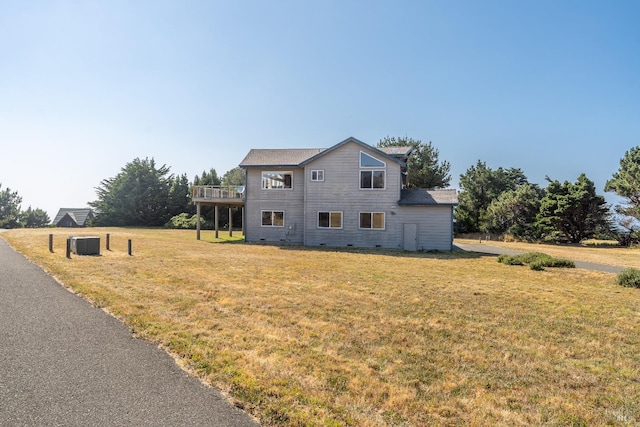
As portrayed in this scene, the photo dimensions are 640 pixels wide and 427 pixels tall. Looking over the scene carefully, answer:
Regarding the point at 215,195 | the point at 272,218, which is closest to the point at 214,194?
the point at 215,195

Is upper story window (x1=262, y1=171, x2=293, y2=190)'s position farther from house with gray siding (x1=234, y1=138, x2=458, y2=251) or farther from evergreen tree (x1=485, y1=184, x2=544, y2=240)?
evergreen tree (x1=485, y1=184, x2=544, y2=240)

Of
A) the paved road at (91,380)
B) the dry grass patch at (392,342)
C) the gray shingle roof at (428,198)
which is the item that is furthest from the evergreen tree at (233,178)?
the paved road at (91,380)

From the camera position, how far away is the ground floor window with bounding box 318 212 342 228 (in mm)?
22391

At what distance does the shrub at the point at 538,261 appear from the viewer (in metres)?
13.7

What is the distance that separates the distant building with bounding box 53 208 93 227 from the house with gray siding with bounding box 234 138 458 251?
4486 cm

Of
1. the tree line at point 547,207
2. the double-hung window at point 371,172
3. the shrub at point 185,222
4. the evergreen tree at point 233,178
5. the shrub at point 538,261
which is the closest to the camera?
the shrub at point 538,261

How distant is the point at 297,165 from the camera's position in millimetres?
22969

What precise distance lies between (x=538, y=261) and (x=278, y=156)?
17.3 metres

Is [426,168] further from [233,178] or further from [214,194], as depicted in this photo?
[233,178]

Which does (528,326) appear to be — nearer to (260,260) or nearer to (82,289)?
(82,289)

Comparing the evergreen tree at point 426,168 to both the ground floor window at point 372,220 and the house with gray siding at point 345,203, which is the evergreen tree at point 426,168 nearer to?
the house with gray siding at point 345,203

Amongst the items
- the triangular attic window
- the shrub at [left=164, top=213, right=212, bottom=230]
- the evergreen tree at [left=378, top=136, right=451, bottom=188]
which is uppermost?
the evergreen tree at [left=378, top=136, right=451, bottom=188]

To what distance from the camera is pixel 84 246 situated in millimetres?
14258

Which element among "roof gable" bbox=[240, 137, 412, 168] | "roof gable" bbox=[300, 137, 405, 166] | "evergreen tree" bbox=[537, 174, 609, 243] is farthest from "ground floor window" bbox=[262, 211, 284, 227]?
"evergreen tree" bbox=[537, 174, 609, 243]
